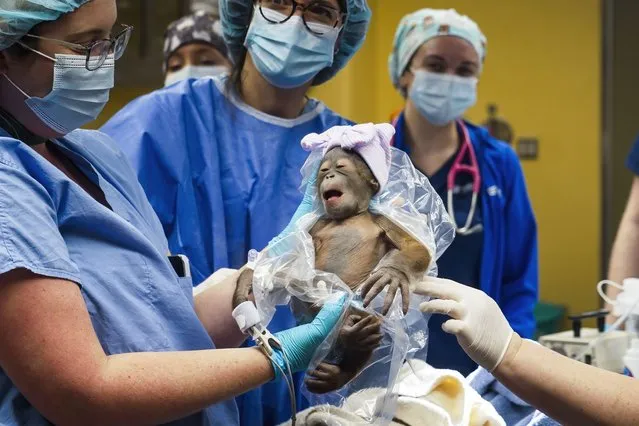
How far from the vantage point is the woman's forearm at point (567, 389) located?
142cm

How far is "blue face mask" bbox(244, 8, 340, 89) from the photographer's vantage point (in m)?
2.02

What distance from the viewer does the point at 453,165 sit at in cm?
275

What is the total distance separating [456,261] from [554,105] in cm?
271

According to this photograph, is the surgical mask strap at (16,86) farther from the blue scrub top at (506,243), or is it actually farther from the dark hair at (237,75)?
the blue scrub top at (506,243)

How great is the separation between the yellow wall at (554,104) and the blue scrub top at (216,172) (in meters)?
2.79

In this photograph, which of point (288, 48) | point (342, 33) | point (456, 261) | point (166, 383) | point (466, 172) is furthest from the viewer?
point (466, 172)

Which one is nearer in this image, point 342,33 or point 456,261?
point 342,33

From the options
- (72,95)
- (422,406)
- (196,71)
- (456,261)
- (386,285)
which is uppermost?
(72,95)

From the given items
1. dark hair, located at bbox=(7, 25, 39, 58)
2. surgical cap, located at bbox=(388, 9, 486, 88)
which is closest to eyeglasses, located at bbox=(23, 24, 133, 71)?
dark hair, located at bbox=(7, 25, 39, 58)

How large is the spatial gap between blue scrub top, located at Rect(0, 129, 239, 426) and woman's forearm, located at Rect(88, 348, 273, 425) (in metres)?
A: 0.09

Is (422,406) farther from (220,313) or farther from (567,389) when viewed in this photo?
(220,313)

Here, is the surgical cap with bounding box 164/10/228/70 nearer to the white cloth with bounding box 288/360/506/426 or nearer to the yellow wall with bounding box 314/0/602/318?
the white cloth with bounding box 288/360/506/426

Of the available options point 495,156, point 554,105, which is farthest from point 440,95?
point 554,105

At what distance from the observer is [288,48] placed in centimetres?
202
